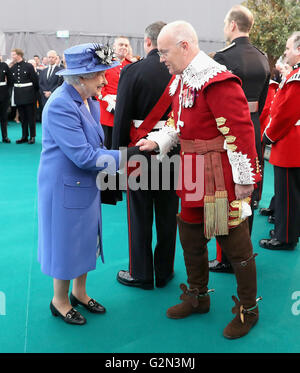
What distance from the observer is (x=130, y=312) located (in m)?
2.49

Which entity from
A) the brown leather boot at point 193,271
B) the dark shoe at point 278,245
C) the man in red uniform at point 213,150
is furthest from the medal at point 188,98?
the dark shoe at point 278,245

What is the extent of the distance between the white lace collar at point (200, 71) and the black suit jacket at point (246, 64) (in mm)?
764

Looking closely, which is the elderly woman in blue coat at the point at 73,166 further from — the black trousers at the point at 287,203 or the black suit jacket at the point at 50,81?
the black suit jacket at the point at 50,81

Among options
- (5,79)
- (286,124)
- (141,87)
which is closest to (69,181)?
(141,87)

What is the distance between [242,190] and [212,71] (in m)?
0.55

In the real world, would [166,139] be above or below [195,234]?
above

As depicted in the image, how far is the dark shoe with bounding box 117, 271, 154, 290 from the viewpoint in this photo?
2744 millimetres

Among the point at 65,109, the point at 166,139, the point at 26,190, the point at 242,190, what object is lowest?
the point at 26,190

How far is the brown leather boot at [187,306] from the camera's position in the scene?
2.40 meters

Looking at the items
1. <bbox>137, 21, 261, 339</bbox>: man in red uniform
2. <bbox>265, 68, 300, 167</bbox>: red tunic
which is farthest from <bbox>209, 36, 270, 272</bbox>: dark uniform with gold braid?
<bbox>137, 21, 261, 339</bbox>: man in red uniform

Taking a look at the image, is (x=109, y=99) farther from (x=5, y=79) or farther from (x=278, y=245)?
(x=5, y=79)

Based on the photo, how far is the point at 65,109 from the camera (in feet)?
6.50

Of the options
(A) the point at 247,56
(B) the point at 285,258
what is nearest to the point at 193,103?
(A) the point at 247,56

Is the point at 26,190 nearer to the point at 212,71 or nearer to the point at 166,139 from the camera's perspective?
the point at 166,139
